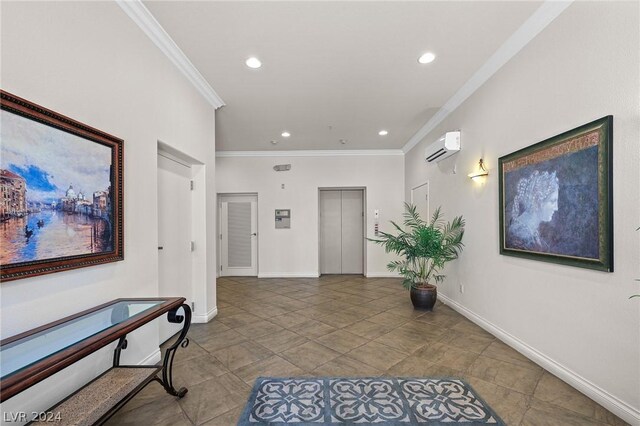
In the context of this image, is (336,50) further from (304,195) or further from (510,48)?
(304,195)

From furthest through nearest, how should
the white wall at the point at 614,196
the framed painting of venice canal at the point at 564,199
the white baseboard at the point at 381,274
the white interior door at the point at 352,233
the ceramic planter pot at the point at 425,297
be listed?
the white interior door at the point at 352,233
the white baseboard at the point at 381,274
the ceramic planter pot at the point at 425,297
the framed painting of venice canal at the point at 564,199
the white wall at the point at 614,196

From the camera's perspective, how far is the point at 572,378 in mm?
2027

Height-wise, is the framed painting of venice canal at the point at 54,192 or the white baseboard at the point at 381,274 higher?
the framed painting of venice canal at the point at 54,192

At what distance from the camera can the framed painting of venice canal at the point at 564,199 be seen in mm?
1784

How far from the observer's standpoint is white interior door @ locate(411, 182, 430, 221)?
16.0 ft

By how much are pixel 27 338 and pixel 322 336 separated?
2414 mm

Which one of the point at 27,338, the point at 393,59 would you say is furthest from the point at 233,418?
the point at 393,59

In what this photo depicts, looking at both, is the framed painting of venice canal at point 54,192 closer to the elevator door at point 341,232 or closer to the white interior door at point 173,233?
the white interior door at point 173,233

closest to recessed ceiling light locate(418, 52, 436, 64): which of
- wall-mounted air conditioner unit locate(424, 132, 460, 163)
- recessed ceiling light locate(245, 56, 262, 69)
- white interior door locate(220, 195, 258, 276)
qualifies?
wall-mounted air conditioner unit locate(424, 132, 460, 163)

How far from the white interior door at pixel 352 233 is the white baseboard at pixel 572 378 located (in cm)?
360

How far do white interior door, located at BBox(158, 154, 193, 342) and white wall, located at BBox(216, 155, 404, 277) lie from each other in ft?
9.84

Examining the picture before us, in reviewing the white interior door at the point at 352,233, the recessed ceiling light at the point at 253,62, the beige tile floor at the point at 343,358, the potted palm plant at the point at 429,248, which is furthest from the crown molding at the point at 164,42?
the white interior door at the point at 352,233

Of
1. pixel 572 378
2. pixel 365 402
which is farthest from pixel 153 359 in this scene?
pixel 572 378

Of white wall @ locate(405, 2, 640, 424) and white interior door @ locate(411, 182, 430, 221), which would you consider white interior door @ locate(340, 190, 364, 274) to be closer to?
white interior door @ locate(411, 182, 430, 221)
